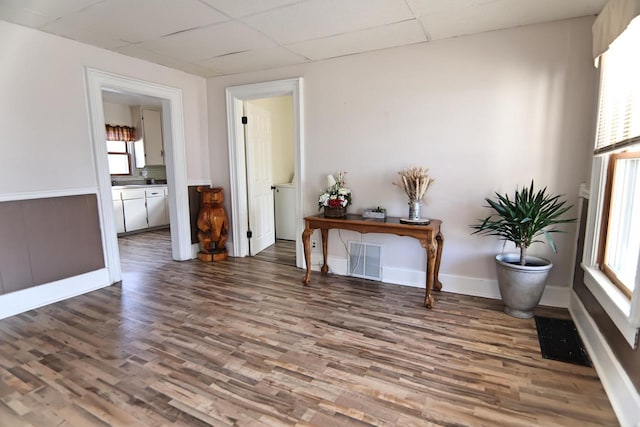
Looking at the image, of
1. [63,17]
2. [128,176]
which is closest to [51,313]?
[63,17]

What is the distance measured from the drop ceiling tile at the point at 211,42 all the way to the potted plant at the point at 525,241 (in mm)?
2554

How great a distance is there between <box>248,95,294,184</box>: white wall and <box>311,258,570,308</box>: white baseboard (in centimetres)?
228

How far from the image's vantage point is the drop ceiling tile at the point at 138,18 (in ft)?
7.47

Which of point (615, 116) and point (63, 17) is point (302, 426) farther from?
point (63, 17)

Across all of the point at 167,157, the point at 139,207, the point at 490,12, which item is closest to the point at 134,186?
the point at 139,207

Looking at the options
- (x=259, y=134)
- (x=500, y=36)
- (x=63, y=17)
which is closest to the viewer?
(x=63, y=17)

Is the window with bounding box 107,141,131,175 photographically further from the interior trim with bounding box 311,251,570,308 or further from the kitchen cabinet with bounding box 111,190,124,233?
the interior trim with bounding box 311,251,570,308

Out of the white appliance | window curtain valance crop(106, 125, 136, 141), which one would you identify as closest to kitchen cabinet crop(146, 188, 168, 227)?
window curtain valance crop(106, 125, 136, 141)

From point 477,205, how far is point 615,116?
1162 mm

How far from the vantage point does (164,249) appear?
4797mm

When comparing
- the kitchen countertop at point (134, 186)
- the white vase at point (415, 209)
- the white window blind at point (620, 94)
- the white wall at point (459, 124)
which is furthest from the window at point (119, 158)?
the white window blind at point (620, 94)

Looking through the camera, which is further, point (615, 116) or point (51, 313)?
point (51, 313)

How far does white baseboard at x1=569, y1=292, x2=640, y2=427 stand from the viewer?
1487 mm

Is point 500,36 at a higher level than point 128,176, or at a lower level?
higher
